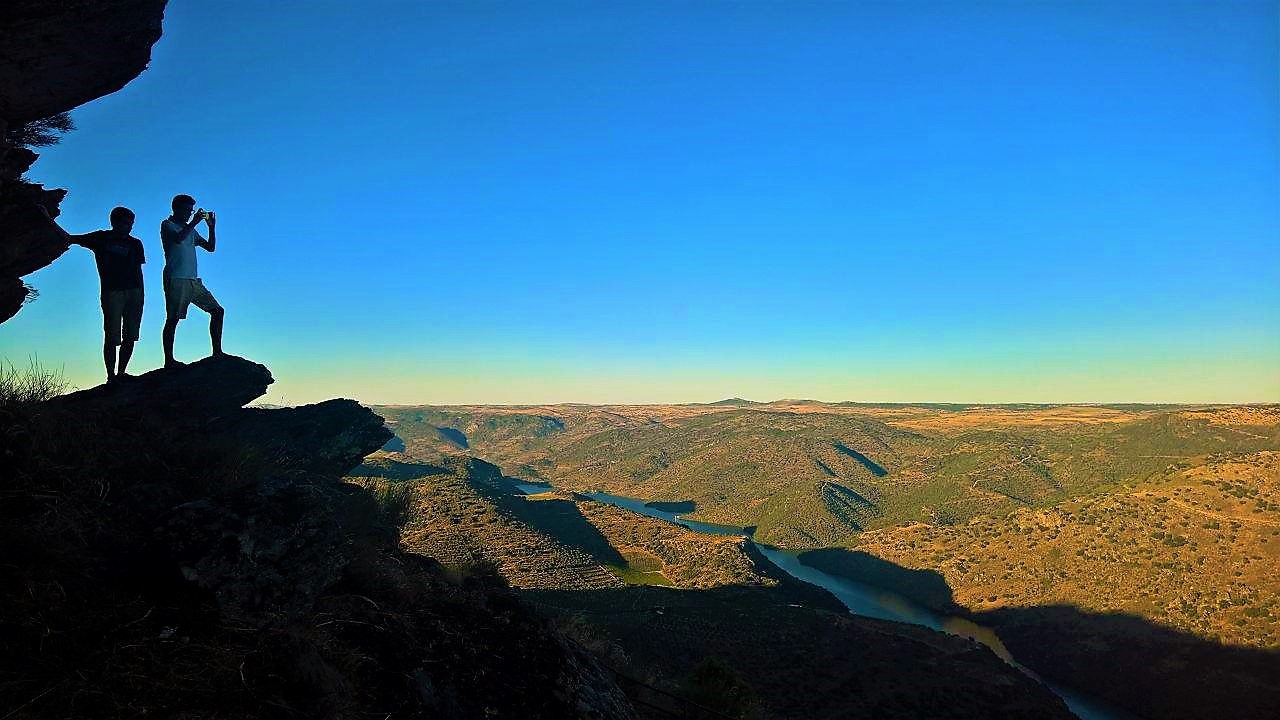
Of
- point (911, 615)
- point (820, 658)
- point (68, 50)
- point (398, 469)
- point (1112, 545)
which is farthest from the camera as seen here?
point (398, 469)

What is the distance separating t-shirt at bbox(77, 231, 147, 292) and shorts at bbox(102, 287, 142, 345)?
0.12 metres

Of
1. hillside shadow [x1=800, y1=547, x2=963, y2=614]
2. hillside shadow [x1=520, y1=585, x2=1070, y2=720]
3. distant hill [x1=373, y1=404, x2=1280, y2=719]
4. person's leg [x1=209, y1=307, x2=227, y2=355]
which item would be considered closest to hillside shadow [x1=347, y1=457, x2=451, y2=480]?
hillside shadow [x1=520, y1=585, x2=1070, y2=720]

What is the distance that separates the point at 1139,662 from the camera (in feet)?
227

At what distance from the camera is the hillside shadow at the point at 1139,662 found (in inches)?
2328

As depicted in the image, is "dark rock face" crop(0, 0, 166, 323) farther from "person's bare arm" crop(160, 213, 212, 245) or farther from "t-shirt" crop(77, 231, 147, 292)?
"person's bare arm" crop(160, 213, 212, 245)

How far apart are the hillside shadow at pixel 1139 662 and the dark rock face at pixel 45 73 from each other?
89.9 m

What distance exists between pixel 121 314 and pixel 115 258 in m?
1.03

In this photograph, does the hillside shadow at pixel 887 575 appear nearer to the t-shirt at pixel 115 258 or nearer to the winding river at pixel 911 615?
the winding river at pixel 911 615

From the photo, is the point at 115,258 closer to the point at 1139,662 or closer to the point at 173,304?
the point at 173,304

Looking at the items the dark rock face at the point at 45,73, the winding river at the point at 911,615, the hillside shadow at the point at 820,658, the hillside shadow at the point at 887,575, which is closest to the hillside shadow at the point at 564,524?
the hillside shadow at the point at 820,658

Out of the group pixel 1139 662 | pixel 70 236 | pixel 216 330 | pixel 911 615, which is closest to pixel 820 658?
pixel 216 330

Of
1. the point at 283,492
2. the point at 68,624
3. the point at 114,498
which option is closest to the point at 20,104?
the point at 114,498

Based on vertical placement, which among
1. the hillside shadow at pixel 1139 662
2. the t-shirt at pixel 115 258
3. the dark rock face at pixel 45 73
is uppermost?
the dark rock face at pixel 45 73

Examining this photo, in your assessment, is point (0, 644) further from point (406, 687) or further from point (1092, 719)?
point (1092, 719)
